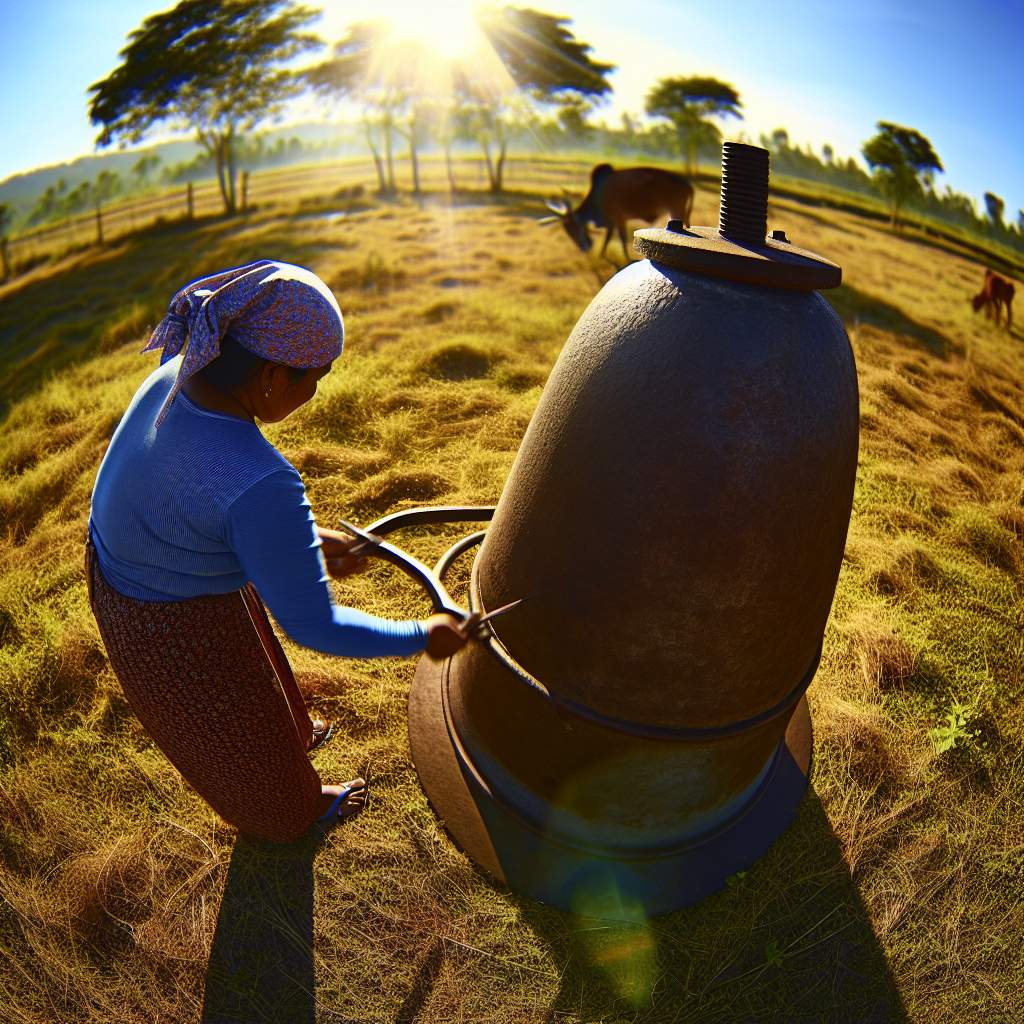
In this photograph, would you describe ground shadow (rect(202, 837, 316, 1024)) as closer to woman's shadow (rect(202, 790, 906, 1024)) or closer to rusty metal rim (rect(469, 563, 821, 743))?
woman's shadow (rect(202, 790, 906, 1024))

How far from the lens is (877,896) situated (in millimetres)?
2355

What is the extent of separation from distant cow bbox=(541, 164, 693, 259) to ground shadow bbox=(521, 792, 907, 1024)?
10.4 metres

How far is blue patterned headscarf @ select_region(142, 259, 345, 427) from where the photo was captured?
1.51 meters

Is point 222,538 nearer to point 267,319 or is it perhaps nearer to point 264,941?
point 267,319

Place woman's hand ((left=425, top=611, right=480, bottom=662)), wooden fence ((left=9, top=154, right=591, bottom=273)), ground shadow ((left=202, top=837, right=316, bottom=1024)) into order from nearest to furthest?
1. woman's hand ((left=425, top=611, right=480, bottom=662))
2. ground shadow ((left=202, top=837, right=316, bottom=1024))
3. wooden fence ((left=9, top=154, right=591, bottom=273))

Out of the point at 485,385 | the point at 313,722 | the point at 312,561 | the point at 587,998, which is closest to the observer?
the point at 312,561

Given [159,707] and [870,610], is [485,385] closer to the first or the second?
[870,610]

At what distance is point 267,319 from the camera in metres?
1.52

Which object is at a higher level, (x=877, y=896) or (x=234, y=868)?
(x=234, y=868)

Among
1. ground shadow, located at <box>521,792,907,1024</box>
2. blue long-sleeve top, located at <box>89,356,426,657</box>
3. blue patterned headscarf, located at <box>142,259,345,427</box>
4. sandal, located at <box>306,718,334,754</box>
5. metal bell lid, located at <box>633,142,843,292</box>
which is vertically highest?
metal bell lid, located at <box>633,142,843,292</box>

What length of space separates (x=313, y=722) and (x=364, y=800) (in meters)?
0.43

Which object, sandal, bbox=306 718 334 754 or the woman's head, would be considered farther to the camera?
sandal, bbox=306 718 334 754

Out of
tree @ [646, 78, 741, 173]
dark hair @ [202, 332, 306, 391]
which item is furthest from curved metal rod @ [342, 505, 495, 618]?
tree @ [646, 78, 741, 173]

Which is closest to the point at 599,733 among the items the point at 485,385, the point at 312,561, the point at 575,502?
the point at 575,502
